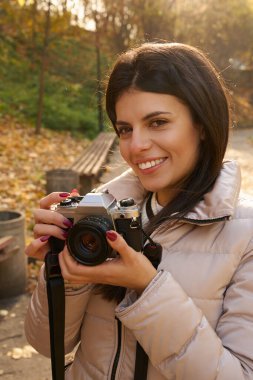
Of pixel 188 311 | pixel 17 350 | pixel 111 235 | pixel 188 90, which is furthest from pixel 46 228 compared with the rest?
pixel 17 350

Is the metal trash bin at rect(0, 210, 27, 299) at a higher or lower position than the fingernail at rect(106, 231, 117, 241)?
lower

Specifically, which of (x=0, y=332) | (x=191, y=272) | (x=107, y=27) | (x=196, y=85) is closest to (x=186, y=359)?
(x=191, y=272)

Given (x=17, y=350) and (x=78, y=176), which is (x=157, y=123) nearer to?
(x=17, y=350)

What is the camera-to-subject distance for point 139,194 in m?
1.97

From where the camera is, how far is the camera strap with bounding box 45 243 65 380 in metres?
1.59

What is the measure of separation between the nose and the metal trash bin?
2.66m

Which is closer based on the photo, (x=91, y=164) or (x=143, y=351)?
(x=143, y=351)

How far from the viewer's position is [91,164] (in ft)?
22.6

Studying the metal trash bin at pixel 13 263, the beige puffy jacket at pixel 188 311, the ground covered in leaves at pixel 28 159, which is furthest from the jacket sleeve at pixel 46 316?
the ground covered in leaves at pixel 28 159

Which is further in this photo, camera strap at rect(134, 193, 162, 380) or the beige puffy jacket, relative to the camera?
camera strap at rect(134, 193, 162, 380)

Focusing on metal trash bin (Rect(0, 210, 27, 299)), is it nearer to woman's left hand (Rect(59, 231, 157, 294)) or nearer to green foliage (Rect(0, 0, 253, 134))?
woman's left hand (Rect(59, 231, 157, 294))

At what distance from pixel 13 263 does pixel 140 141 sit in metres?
2.84

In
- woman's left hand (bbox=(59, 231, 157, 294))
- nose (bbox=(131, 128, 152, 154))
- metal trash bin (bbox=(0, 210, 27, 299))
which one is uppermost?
nose (bbox=(131, 128, 152, 154))

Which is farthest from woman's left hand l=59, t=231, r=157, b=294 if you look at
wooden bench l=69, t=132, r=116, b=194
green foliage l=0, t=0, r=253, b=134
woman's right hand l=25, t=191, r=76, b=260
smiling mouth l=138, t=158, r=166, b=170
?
green foliage l=0, t=0, r=253, b=134
